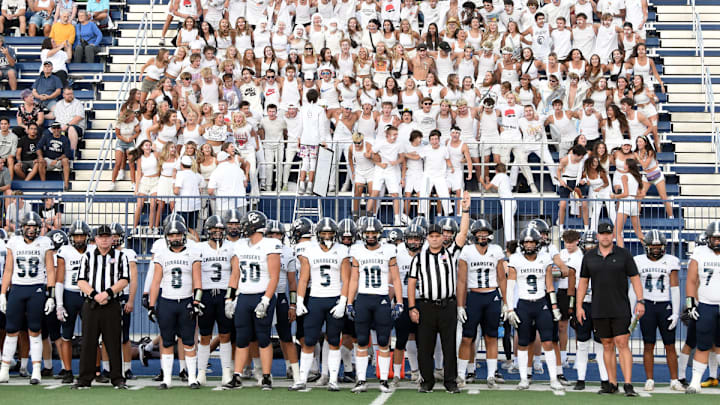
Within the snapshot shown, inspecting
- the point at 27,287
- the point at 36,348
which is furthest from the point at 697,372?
the point at 27,287

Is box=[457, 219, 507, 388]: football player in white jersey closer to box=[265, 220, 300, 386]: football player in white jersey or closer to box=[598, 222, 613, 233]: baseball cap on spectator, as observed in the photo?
box=[598, 222, 613, 233]: baseball cap on spectator

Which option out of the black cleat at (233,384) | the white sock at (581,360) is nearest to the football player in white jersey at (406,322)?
the black cleat at (233,384)

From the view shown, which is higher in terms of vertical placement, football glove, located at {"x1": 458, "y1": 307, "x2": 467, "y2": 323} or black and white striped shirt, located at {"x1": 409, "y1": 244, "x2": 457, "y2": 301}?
black and white striped shirt, located at {"x1": 409, "y1": 244, "x2": 457, "y2": 301}

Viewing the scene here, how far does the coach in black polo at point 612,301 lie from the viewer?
1180cm

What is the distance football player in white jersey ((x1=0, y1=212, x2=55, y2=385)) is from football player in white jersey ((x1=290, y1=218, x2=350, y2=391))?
319cm

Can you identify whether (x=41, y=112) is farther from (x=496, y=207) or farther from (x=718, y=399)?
(x=718, y=399)

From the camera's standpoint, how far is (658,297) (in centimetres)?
1241

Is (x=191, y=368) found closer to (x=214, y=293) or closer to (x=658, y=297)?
(x=214, y=293)

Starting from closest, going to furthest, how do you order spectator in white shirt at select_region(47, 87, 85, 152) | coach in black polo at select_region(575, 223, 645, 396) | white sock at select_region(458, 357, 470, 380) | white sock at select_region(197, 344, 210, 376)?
coach in black polo at select_region(575, 223, 645, 396) < white sock at select_region(458, 357, 470, 380) < white sock at select_region(197, 344, 210, 376) < spectator in white shirt at select_region(47, 87, 85, 152)

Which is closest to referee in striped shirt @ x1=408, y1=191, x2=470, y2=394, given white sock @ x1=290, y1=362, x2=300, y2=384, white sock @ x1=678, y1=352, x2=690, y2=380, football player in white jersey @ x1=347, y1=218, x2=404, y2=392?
football player in white jersey @ x1=347, y1=218, x2=404, y2=392

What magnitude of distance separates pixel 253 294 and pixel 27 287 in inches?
115

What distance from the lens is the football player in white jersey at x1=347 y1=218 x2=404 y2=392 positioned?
12.0 meters

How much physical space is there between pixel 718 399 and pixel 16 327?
8.40 m

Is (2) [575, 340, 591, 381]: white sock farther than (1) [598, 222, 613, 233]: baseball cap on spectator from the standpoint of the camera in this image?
Yes
